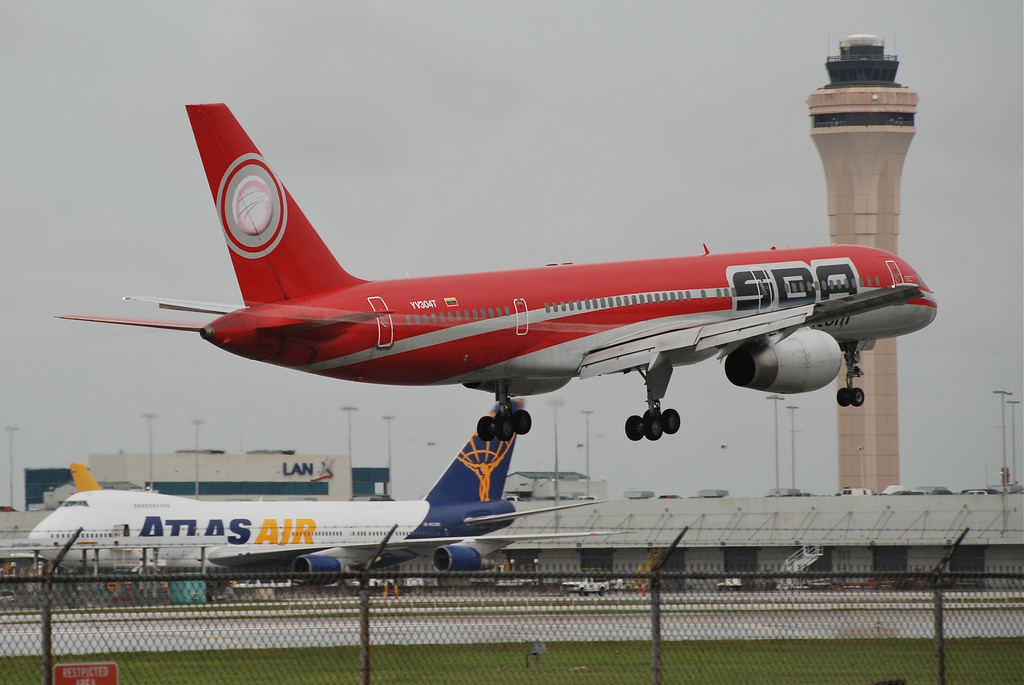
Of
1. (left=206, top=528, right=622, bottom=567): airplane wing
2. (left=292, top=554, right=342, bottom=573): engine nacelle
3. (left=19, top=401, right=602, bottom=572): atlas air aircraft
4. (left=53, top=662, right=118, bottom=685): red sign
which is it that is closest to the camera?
(left=53, top=662, right=118, bottom=685): red sign

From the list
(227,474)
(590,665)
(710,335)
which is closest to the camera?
(590,665)

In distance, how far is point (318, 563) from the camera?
69000 mm

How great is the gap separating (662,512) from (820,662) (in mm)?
76035

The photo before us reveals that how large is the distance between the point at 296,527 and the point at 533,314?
3448 cm

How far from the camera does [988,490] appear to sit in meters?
140

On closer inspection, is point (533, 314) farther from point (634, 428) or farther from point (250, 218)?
point (250, 218)

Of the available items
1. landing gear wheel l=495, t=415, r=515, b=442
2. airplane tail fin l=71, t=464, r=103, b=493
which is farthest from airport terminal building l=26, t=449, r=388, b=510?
landing gear wheel l=495, t=415, r=515, b=442

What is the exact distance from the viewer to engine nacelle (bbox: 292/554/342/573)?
6870 cm

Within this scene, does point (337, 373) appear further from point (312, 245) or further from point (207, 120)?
point (207, 120)

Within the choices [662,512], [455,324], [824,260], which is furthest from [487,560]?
[455,324]

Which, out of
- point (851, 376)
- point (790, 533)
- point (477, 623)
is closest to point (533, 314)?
point (851, 376)

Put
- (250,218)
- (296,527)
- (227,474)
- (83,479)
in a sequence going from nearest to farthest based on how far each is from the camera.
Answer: (250,218) → (296,527) → (83,479) → (227,474)

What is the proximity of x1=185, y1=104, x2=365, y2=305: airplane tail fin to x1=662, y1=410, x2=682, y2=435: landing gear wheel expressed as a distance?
42.4 feet

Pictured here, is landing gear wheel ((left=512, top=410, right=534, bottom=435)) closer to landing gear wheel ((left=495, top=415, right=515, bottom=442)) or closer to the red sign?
landing gear wheel ((left=495, top=415, right=515, bottom=442))
